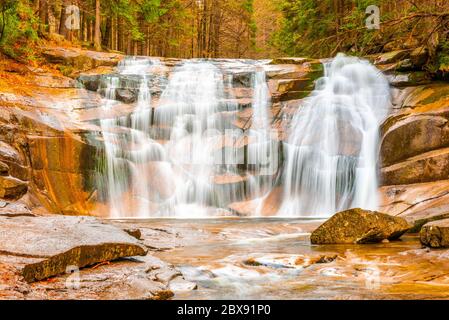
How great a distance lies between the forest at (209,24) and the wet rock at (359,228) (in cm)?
284

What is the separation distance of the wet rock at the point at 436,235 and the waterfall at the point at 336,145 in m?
5.15

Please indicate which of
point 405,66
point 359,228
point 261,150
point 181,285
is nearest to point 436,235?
point 359,228

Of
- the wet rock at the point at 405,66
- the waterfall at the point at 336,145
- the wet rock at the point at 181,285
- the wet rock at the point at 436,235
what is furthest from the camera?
the wet rock at the point at 405,66

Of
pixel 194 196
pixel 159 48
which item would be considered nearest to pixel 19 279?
pixel 194 196

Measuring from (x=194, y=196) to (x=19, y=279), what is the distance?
33.5 feet

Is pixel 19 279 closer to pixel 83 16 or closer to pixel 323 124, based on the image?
pixel 323 124

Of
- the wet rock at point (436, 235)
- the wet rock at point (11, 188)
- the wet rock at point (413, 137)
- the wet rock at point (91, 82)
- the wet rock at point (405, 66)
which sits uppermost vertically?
the wet rock at point (405, 66)

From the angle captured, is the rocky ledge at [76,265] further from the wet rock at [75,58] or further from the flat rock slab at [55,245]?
the wet rock at [75,58]

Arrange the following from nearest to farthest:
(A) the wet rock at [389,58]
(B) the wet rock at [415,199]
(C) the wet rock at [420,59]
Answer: (B) the wet rock at [415,199] → (C) the wet rock at [420,59] → (A) the wet rock at [389,58]

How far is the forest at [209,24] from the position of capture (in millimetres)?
8117

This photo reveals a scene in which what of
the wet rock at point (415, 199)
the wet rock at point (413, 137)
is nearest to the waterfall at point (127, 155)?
the wet rock at point (415, 199)

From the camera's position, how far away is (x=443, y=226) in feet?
23.1

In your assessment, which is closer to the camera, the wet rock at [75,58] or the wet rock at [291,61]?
the wet rock at [75,58]

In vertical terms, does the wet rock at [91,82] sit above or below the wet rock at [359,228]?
above
